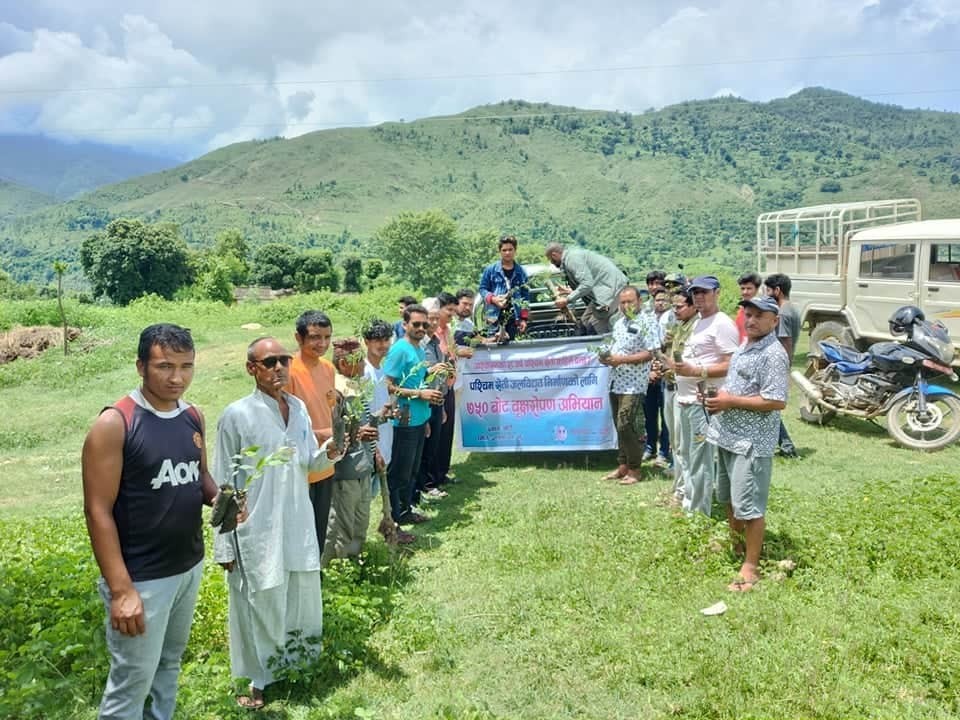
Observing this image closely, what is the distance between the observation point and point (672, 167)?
161m

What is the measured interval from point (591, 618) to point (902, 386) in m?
5.97

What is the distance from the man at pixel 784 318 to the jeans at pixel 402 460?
3993mm

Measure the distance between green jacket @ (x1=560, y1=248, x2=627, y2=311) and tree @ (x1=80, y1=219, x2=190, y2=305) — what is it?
46.3 meters

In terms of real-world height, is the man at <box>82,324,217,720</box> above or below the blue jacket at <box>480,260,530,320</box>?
below

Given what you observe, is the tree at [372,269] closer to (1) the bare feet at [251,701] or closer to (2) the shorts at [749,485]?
(2) the shorts at [749,485]

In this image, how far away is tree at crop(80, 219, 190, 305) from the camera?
156 ft

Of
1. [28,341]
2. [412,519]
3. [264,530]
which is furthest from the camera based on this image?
[28,341]

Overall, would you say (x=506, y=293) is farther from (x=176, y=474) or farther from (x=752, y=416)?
(x=176, y=474)

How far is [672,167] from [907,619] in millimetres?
168923

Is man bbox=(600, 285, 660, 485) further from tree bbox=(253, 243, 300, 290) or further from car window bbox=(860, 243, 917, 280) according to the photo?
tree bbox=(253, 243, 300, 290)

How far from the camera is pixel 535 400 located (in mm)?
7574

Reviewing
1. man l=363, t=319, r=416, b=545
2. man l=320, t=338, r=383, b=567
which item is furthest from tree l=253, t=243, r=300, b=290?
man l=320, t=338, r=383, b=567

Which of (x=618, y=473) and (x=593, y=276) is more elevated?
(x=593, y=276)

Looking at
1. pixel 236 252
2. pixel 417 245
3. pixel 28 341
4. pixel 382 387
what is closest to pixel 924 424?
pixel 382 387
